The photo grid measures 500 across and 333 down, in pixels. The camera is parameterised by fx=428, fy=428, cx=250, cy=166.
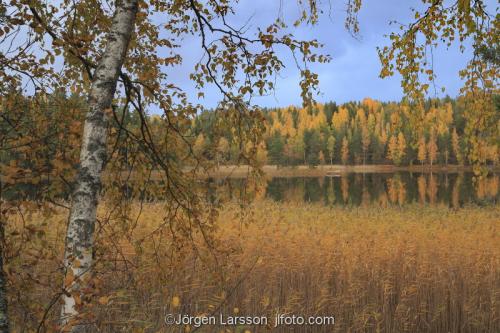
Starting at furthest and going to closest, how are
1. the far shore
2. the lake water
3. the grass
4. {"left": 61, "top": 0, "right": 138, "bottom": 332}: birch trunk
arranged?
the far shore → the grass → the lake water → {"left": 61, "top": 0, "right": 138, "bottom": 332}: birch trunk

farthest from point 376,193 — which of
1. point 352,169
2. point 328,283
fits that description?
point 352,169

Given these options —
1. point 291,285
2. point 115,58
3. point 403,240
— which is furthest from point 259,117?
point 403,240

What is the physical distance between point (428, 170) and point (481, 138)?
11462 cm

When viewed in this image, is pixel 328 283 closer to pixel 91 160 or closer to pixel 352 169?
pixel 91 160

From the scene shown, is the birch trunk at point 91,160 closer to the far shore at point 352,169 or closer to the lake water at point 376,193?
the lake water at point 376,193

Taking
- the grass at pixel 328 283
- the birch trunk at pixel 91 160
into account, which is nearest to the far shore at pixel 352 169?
the grass at pixel 328 283

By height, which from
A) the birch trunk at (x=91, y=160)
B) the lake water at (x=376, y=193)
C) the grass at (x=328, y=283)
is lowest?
the lake water at (x=376, y=193)

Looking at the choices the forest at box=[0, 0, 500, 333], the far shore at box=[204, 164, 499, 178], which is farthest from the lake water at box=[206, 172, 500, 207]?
the far shore at box=[204, 164, 499, 178]

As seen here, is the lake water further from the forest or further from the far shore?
the far shore

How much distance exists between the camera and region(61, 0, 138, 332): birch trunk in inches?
121

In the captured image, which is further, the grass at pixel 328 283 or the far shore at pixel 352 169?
the far shore at pixel 352 169

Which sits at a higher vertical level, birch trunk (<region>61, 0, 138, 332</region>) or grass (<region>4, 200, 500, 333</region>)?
birch trunk (<region>61, 0, 138, 332</region>)

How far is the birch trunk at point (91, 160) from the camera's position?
10.0 feet

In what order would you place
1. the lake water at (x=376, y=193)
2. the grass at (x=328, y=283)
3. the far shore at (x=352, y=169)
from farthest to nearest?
the far shore at (x=352, y=169), the grass at (x=328, y=283), the lake water at (x=376, y=193)
